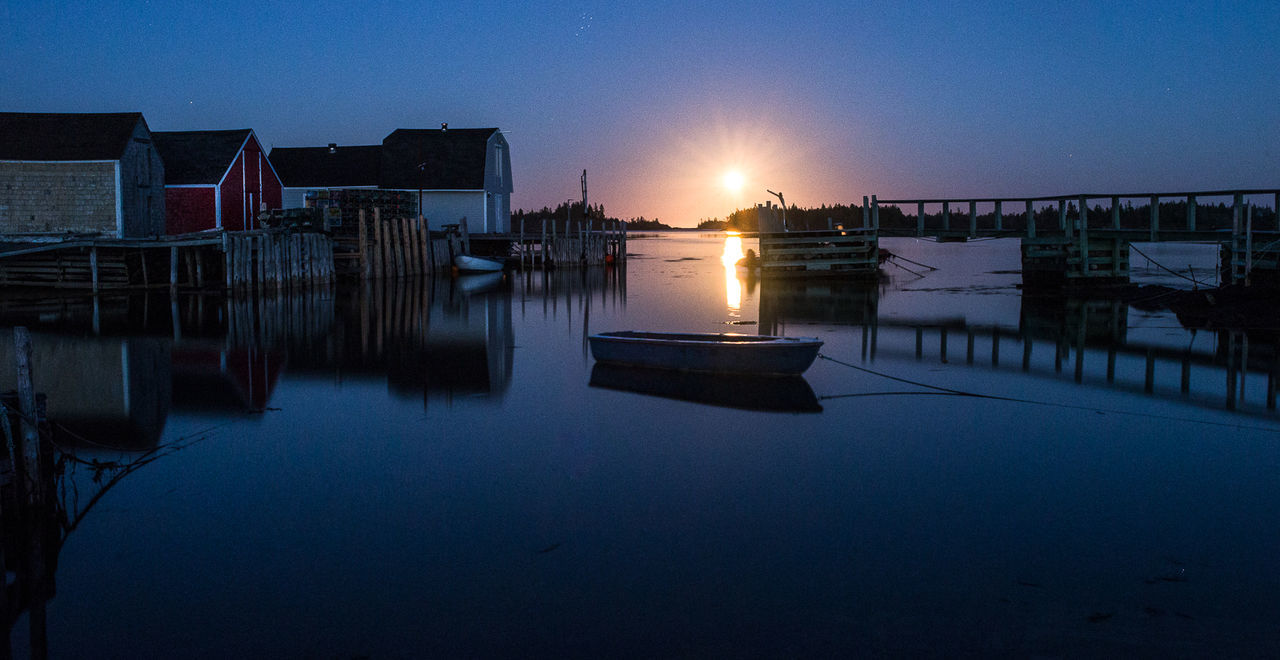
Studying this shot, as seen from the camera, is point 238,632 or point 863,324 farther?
point 863,324

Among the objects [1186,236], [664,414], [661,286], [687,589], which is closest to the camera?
[687,589]

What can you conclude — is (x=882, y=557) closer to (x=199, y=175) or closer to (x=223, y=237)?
(x=223, y=237)

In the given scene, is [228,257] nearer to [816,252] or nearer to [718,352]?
Result: [718,352]

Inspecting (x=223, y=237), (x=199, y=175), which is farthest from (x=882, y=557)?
(x=199, y=175)

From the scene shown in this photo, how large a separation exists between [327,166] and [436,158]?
279 inches

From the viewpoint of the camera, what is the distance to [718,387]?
14.7m

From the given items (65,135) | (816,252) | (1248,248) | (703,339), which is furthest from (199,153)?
(1248,248)

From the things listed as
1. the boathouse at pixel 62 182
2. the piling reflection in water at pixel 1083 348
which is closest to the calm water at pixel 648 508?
the piling reflection in water at pixel 1083 348

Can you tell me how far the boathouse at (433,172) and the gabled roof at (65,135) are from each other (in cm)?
1218

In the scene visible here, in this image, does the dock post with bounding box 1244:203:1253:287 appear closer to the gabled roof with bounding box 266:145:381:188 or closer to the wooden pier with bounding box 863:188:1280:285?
the wooden pier with bounding box 863:188:1280:285

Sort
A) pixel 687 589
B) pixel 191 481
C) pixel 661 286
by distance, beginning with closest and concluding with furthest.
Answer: pixel 687 589, pixel 191 481, pixel 661 286

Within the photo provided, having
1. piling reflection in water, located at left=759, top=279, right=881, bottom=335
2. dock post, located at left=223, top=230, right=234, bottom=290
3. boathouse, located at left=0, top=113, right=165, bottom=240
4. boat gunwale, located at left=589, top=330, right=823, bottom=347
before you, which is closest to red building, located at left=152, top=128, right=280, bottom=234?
boathouse, located at left=0, top=113, right=165, bottom=240

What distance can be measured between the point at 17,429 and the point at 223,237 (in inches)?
969

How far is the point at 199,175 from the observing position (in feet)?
140
